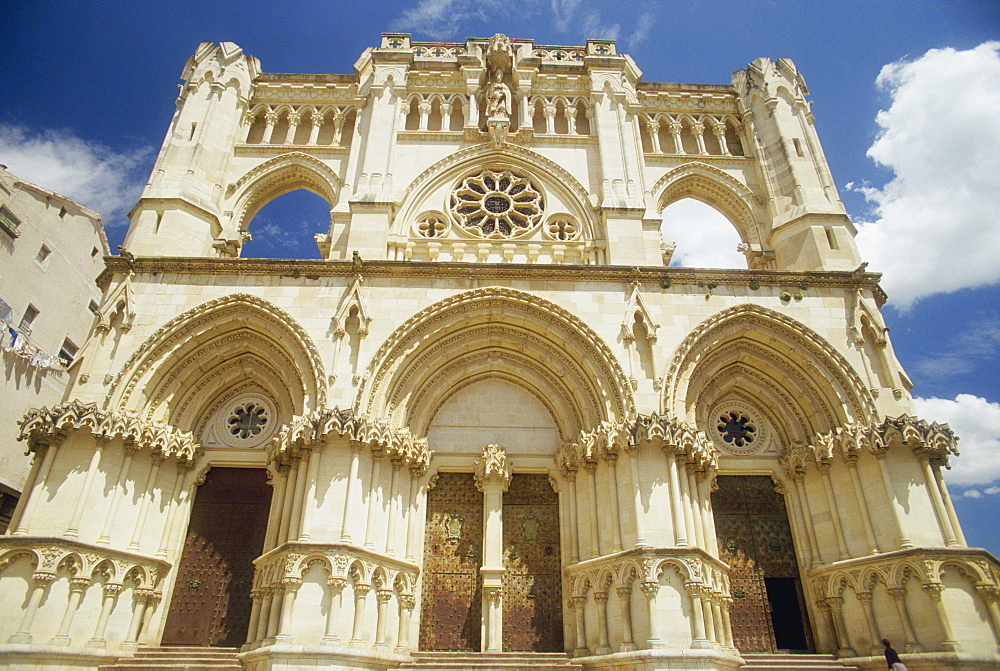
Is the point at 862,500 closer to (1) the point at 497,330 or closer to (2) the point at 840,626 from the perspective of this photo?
(2) the point at 840,626

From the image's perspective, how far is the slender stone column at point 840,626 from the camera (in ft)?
32.8

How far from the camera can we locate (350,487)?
10031mm

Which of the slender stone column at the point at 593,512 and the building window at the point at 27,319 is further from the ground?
the building window at the point at 27,319

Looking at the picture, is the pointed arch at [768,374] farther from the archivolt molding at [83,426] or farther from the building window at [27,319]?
the building window at [27,319]

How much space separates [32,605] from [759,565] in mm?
11987

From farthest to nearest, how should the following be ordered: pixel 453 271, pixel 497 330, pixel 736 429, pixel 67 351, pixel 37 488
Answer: pixel 67 351 < pixel 736 429 < pixel 497 330 < pixel 453 271 < pixel 37 488

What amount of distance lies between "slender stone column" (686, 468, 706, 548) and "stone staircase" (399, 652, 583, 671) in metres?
2.86

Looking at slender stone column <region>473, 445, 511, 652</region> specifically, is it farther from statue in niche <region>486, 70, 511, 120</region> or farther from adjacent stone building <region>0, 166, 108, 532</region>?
adjacent stone building <region>0, 166, 108, 532</region>

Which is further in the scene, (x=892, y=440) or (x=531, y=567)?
(x=531, y=567)

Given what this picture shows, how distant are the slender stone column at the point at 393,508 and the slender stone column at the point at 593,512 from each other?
3406 millimetres

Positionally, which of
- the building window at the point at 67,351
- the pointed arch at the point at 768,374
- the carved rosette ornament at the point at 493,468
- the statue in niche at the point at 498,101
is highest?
the statue in niche at the point at 498,101

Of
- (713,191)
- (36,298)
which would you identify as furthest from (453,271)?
(36,298)

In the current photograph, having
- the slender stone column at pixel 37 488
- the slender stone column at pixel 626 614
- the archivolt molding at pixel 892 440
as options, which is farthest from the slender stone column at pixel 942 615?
the slender stone column at pixel 37 488

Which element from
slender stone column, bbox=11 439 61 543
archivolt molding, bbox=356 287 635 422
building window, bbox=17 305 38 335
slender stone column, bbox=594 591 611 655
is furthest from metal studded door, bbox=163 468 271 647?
building window, bbox=17 305 38 335
